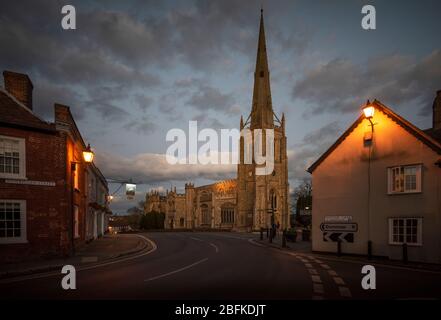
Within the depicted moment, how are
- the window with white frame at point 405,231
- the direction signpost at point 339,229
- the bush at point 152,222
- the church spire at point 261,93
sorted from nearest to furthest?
the window with white frame at point 405,231, the direction signpost at point 339,229, the church spire at point 261,93, the bush at point 152,222

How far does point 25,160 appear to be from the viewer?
15852 mm

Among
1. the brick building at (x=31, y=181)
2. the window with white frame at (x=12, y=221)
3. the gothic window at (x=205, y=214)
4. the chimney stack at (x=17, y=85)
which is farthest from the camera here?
the gothic window at (x=205, y=214)

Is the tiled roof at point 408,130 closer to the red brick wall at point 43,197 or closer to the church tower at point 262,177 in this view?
the red brick wall at point 43,197

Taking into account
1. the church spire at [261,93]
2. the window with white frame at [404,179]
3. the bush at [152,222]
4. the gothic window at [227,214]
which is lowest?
the bush at [152,222]

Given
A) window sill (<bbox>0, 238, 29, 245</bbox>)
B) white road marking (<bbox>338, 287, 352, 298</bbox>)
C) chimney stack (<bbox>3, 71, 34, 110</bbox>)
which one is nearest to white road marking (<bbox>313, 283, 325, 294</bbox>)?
white road marking (<bbox>338, 287, 352, 298</bbox>)

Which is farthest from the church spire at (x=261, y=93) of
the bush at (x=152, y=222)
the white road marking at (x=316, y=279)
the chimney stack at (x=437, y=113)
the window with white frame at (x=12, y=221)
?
the white road marking at (x=316, y=279)

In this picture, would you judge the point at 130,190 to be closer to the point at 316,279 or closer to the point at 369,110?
the point at 369,110

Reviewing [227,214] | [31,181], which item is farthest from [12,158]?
[227,214]

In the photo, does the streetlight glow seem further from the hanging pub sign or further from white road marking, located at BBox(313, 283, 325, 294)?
the hanging pub sign

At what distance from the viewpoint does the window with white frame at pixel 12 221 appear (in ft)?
49.2

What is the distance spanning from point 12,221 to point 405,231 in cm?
1874

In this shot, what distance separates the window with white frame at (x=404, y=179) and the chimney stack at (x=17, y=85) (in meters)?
20.0

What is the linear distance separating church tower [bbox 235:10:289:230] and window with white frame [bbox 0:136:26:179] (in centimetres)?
5462
